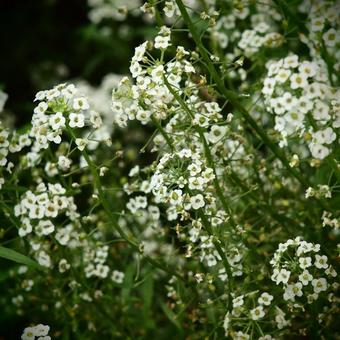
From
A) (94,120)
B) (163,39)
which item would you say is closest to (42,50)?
(94,120)

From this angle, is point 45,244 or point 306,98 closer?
point 306,98

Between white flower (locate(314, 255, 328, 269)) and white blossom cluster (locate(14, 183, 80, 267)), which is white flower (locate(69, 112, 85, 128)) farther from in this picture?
white flower (locate(314, 255, 328, 269))

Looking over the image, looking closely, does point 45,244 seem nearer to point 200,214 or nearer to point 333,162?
point 200,214

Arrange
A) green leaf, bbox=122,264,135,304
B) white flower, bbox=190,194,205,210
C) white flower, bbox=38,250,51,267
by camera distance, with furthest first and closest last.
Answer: green leaf, bbox=122,264,135,304 < white flower, bbox=38,250,51,267 < white flower, bbox=190,194,205,210

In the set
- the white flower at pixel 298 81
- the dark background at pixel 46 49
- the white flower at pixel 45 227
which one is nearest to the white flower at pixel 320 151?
the white flower at pixel 298 81

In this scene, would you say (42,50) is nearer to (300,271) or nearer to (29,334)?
(29,334)

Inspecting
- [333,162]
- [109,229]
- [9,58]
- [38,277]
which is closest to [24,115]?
[9,58]

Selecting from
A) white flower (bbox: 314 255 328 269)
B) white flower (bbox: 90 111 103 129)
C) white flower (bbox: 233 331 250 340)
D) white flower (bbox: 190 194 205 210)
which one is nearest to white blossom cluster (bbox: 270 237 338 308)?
white flower (bbox: 314 255 328 269)

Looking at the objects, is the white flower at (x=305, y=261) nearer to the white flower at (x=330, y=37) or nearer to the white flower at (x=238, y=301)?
the white flower at (x=238, y=301)
